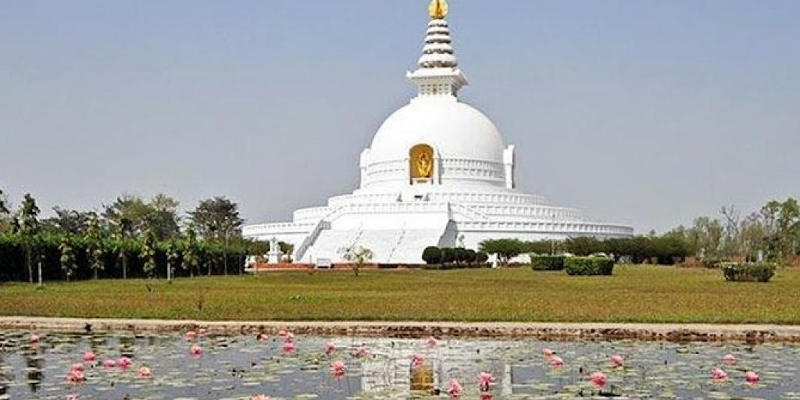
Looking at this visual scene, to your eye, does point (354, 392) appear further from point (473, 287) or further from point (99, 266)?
point (99, 266)

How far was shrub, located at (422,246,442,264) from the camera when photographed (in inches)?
2456

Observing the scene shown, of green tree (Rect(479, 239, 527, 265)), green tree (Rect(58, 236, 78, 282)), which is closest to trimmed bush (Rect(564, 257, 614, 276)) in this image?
green tree (Rect(58, 236, 78, 282))

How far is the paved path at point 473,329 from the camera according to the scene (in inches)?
748

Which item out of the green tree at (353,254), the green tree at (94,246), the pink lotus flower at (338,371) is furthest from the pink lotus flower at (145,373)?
the green tree at (353,254)

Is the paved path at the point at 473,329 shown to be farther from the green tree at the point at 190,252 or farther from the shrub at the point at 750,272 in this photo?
the green tree at the point at 190,252

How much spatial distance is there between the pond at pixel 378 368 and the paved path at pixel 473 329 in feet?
2.15

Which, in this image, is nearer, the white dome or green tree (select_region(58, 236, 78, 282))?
green tree (select_region(58, 236, 78, 282))

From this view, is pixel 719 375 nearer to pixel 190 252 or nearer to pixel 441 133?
Answer: pixel 190 252

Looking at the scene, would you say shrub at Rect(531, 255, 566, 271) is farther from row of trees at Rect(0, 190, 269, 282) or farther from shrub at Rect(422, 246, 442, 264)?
row of trees at Rect(0, 190, 269, 282)

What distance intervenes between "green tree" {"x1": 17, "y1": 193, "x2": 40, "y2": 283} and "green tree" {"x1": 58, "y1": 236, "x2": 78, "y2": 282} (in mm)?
1243

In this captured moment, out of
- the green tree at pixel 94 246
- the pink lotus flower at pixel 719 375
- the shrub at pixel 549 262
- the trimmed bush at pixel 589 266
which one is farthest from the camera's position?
the shrub at pixel 549 262

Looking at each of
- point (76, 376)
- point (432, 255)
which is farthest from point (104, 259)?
point (76, 376)

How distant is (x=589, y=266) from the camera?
46.9 metres

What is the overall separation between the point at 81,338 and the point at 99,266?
102 ft
